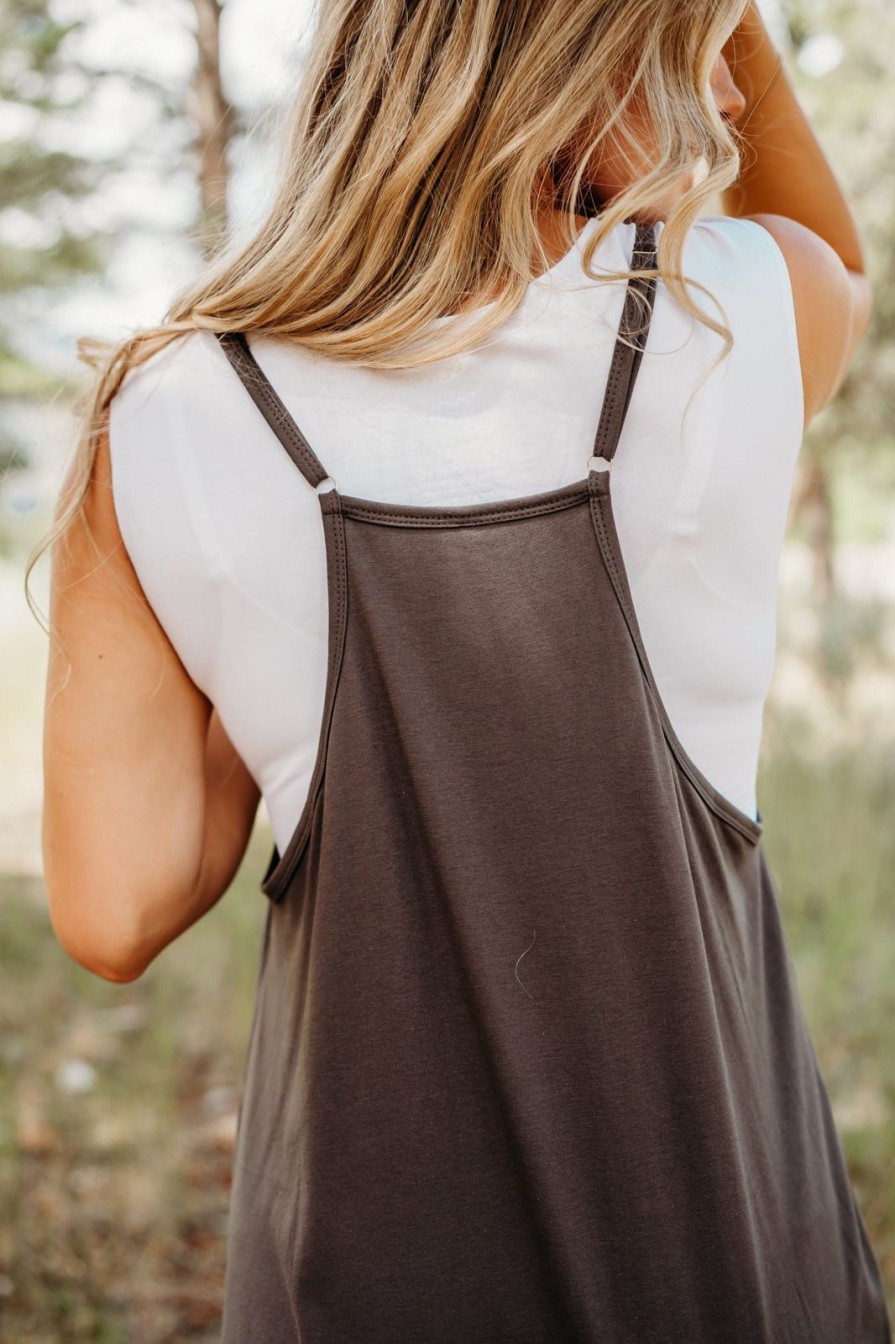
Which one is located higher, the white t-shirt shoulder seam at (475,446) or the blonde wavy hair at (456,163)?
the blonde wavy hair at (456,163)

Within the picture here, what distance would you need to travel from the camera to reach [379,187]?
918mm

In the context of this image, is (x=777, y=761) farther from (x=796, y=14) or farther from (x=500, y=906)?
(x=796, y=14)

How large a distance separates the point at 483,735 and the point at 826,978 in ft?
10.3

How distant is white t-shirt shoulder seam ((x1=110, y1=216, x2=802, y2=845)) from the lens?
35.6 inches

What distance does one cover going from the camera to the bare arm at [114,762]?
39.3 inches

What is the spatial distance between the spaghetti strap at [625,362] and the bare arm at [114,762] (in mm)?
426

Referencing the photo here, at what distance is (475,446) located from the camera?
908 mm

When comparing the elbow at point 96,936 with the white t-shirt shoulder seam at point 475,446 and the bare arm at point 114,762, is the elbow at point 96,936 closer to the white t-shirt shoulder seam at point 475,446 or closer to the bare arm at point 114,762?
the bare arm at point 114,762

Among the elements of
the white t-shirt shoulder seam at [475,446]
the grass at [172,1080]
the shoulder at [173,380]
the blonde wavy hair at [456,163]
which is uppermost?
the blonde wavy hair at [456,163]

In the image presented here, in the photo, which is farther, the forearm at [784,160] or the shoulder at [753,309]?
the forearm at [784,160]

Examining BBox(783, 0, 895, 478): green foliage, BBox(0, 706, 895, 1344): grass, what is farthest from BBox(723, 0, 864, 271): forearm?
BBox(783, 0, 895, 478): green foliage

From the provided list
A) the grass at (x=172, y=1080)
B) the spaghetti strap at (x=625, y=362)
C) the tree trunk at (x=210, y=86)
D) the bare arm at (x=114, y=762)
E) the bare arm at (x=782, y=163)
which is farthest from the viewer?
the tree trunk at (x=210, y=86)

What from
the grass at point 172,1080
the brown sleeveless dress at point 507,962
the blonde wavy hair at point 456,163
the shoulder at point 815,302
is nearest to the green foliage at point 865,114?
the grass at point 172,1080

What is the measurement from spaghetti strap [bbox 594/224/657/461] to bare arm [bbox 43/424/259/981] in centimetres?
43
